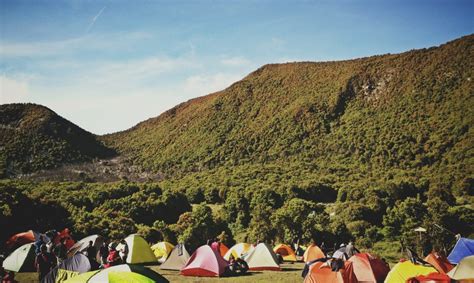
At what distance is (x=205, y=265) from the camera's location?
14352 millimetres

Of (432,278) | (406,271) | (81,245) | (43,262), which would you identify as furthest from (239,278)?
(81,245)

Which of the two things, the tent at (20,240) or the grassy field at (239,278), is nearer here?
the grassy field at (239,278)

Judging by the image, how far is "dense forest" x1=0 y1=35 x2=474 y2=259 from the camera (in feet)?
130

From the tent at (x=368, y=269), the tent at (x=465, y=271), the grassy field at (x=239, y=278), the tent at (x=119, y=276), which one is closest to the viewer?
the tent at (x=119, y=276)

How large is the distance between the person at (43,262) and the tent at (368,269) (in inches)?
370

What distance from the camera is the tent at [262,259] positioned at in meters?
16.2

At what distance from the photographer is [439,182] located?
51000 mm

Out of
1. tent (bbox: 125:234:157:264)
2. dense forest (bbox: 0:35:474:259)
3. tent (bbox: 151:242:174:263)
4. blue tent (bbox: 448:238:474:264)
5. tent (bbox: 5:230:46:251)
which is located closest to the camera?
blue tent (bbox: 448:238:474:264)

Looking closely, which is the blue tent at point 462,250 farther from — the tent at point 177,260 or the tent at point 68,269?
the tent at point 68,269

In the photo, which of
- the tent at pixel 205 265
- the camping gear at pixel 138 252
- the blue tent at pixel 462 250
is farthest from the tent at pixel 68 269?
the blue tent at pixel 462 250

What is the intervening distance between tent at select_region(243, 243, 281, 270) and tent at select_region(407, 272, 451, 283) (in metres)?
7.27

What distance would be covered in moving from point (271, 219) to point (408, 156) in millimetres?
32600

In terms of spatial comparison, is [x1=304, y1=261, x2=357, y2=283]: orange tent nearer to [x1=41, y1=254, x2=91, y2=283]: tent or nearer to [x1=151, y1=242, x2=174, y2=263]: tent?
[x1=41, y1=254, x2=91, y2=283]: tent

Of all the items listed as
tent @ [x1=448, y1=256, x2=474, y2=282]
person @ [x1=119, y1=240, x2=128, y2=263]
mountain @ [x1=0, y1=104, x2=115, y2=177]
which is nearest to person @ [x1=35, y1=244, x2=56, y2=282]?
person @ [x1=119, y1=240, x2=128, y2=263]
